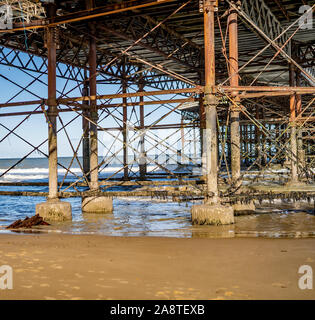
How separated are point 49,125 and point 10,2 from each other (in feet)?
11.2

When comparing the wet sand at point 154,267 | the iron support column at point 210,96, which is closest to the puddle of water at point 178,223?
the wet sand at point 154,267

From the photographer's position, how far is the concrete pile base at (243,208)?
1130 cm

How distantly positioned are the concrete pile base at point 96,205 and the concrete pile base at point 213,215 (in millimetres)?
4073

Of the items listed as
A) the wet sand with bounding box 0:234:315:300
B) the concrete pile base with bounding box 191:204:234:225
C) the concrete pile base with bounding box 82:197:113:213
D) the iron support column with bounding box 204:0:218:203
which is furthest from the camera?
the concrete pile base with bounding box 82:197:113:213

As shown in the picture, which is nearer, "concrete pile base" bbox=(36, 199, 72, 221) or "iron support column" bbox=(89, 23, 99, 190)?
"concrete pile base" bbox=(36, 199, 72, 221)

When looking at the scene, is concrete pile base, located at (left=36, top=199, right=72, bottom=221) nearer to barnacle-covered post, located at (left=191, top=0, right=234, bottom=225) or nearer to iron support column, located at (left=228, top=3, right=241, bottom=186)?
barnacle-covered post, located at (left=191, top=0, right=234, bottom=225)

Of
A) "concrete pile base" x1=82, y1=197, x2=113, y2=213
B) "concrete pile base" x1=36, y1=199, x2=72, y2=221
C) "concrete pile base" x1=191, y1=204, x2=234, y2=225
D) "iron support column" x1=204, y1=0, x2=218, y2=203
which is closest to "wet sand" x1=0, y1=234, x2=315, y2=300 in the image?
"concrete pile base" x1=191, y1=204, x2=234, y2=225

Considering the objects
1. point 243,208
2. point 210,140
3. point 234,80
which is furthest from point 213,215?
point 234,80

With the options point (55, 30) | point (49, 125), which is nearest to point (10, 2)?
point (55, 30)

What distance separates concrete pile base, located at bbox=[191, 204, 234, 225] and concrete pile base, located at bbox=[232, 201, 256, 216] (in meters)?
2.10

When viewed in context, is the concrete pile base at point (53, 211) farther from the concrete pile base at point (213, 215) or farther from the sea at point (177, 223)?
the concrete pile base at point (213, 215)

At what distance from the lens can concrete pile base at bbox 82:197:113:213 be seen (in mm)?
12531

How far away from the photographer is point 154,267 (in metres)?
5.69

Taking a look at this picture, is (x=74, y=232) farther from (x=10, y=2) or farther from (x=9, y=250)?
(x=10, y=2)
